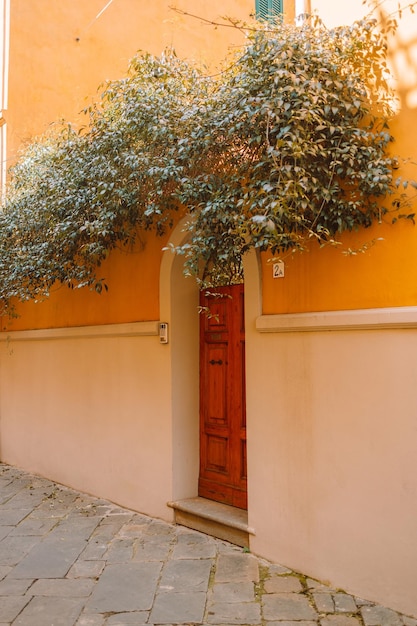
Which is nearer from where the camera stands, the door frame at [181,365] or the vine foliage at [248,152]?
the vine foliage at [248,152]

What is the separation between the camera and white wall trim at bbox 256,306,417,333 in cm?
383

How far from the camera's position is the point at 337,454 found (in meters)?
4.22

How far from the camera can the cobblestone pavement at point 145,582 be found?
3844 millimetres

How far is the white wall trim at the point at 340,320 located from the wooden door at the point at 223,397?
86cm

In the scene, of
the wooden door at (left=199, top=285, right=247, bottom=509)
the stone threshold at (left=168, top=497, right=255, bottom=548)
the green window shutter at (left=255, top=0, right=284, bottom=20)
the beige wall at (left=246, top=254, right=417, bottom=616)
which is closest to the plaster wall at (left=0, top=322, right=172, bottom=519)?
the stone threshold at (left=168, top=497, right=255, bottom=548)

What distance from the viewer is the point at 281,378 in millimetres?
4680

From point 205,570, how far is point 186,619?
0.75 m

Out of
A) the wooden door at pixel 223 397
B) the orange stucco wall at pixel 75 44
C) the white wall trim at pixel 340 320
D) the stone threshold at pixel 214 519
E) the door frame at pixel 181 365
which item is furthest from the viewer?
the orange stucco wall at pixel 75 44

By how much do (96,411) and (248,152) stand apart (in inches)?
146

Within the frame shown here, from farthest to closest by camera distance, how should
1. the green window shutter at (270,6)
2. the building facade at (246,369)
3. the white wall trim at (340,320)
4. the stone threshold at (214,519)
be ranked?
1. the green window shutter at (270,6)
2. the stone threshold at (214,519)
3. the building facade at (246,369)
4. the white wall trim at (340,320)

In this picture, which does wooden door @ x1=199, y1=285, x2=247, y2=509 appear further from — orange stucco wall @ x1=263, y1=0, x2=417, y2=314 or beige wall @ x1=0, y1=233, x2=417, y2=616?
orange stucco wall @ x1=263, y1=0, x2=417, y2=314

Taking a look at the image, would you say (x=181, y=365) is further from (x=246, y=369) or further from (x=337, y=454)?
(x=337, y=454)

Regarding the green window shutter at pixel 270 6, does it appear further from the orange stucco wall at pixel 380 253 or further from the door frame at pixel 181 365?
the door frame at pixel 181 365

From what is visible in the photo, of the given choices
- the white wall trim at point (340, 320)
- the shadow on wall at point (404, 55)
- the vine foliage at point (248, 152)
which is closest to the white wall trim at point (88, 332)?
the vine foliage at point (248, 152)
